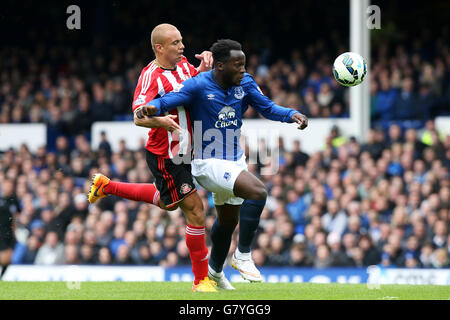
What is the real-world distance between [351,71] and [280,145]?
23.2 feet

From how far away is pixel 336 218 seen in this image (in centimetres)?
1364

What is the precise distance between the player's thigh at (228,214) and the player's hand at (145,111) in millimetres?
1171

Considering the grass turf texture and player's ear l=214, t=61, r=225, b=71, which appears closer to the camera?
the grass turf texture

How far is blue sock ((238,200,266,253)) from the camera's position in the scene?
7844mm

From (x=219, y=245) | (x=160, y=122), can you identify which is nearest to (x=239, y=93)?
(x=160, y=122)

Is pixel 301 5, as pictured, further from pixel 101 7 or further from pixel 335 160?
pixel 335 160

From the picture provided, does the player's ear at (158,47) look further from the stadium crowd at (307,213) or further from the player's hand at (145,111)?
the stadium crowd at (307,213)

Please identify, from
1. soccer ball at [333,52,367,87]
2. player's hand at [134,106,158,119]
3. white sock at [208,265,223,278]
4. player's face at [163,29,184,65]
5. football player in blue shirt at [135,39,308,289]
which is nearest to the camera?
player's hand at [134,106,158,119]

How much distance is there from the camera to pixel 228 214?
7840 millimetres

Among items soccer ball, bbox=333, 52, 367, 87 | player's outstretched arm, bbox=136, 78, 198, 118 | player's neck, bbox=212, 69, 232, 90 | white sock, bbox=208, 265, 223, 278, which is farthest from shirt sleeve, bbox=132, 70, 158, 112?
soccer ball, bbox=333, 52, 367, 87

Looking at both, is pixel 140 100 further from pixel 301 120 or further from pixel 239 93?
pixel 301 120

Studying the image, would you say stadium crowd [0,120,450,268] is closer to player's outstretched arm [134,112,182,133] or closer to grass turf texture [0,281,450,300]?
grass turf texture [0,281,450,300]

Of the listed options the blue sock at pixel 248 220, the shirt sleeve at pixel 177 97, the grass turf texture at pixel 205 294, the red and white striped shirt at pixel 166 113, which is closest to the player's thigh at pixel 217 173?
the red and white striped shirt at pixel 166 113

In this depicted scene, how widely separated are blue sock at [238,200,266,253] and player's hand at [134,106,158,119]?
4.37ft
